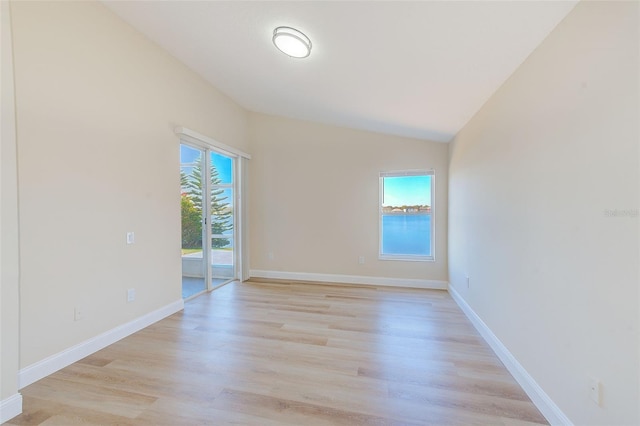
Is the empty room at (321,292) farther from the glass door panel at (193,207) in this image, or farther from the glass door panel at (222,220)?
the glass door panel at (222,220)

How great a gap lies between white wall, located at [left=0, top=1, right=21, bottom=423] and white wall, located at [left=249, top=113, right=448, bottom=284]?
11.2 feet

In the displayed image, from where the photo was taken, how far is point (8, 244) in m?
1.61

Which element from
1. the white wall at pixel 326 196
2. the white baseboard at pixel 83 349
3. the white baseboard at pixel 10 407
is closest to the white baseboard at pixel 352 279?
the white wall at pixel 326 196

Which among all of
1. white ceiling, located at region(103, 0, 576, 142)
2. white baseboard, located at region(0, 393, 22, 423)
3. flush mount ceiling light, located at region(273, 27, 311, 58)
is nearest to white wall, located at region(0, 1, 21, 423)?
white baseboard, located at region(0, 393, 22, 423)

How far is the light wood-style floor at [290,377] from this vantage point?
5.42 feet

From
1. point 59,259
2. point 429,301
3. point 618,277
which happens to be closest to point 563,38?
point 618,277

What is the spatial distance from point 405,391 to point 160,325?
100 inches

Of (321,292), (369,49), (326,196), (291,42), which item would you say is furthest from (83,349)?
(326,196)

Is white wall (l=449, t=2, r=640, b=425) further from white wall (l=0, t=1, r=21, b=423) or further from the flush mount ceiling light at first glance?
white wall (l=0, t=1, r=21, b=423)

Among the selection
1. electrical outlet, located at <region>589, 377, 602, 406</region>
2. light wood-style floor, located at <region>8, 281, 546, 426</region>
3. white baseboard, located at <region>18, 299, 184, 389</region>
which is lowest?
light wood-style floor, located at <region>8, 281, 546, 426</region>

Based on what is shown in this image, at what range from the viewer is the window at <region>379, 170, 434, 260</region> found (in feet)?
14.4

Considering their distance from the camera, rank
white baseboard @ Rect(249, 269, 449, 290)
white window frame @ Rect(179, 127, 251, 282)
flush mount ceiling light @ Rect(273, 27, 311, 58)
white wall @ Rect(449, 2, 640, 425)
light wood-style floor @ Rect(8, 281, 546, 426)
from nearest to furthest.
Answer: white wall @ Rect(449, 2, 640, 425) → light wood-style floor @ Rect(8, 281, 546, 426) → flush mount ceiling light @ Rect(273, 27, 311, 58) → white baseboard @ Rect(249, 269, 449, 290) → white window frame @ Rect(179, 127, 251, 282)

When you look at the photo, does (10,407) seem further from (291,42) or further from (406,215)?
(406,215)

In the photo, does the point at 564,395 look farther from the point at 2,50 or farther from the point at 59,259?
the point at 2,50
